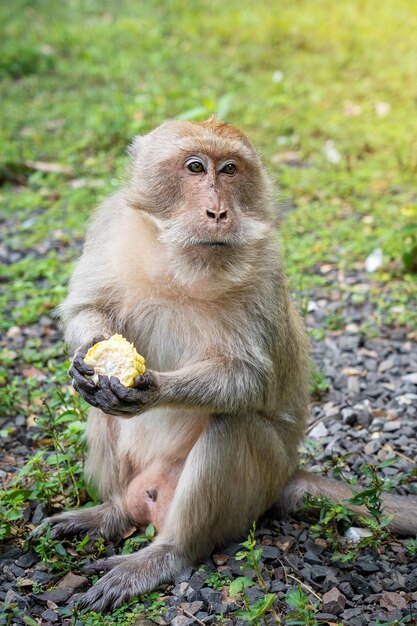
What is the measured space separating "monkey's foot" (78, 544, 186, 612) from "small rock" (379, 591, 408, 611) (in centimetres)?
84

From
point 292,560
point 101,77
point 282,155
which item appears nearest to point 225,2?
point 101,77

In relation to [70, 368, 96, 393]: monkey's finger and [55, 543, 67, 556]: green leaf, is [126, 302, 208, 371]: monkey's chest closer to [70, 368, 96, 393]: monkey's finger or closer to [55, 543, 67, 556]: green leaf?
[70, 368, 96, 393]: monkey's finger

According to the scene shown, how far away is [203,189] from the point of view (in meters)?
3.35

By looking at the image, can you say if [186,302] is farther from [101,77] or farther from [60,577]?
[101,77]

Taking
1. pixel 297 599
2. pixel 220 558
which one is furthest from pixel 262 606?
pixel 220 558

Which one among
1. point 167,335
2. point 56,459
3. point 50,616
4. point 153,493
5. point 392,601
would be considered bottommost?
point 392,601

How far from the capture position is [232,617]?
3217 millimetres

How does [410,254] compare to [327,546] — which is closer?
[327,546]

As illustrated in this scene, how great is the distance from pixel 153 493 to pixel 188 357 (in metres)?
0.66

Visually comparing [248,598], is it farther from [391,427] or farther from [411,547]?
[391,427]

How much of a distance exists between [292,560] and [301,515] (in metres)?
0.32

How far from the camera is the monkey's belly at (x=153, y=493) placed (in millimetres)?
3742

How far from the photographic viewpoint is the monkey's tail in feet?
12.0

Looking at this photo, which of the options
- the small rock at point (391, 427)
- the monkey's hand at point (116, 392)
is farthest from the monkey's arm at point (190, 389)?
the small rock at point (391, 427)
